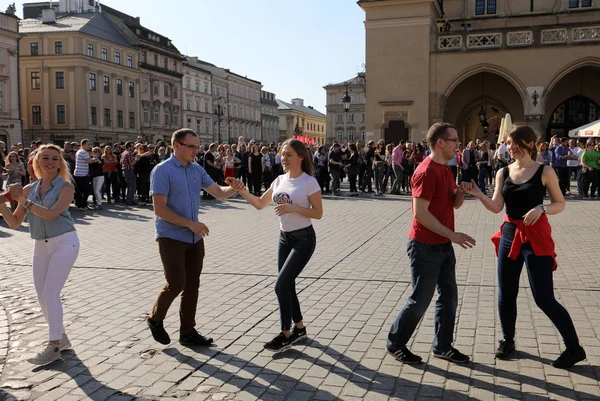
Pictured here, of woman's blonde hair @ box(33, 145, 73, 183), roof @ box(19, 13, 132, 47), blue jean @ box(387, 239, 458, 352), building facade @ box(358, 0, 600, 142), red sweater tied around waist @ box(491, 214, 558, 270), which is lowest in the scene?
blue jean @ box(387, 239, 458, 352)

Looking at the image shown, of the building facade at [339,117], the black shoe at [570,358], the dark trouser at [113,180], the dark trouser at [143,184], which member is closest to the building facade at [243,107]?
the building facade at [339,117]

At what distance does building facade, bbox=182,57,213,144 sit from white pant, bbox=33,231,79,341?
79.7 m

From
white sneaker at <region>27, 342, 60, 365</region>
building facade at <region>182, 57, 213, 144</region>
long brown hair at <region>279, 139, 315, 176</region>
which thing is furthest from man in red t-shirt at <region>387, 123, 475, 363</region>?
building facade at <region>182, 57, 213, 144</region>

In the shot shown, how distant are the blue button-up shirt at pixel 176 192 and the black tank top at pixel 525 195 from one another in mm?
2530

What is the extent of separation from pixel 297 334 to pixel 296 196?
1223mm

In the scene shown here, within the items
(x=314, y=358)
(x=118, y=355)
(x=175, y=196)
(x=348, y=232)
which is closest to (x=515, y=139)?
(x=314, y=358)

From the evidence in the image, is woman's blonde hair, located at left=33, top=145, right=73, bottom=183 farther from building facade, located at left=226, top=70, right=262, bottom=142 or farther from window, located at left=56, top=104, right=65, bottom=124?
building facade, located at left=226, top=70, right=262, bottom=142

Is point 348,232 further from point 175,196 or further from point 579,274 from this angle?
point 175,196

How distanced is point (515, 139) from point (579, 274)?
4074mm

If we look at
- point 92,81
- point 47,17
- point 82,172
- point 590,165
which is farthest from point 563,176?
point 47,17

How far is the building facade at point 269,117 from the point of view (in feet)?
386

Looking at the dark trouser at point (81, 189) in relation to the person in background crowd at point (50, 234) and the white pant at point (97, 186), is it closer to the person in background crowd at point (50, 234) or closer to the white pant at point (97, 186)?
the white pant at point (97, 186)

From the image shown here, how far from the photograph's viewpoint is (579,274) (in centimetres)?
816

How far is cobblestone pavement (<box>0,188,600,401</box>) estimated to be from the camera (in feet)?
14.6
